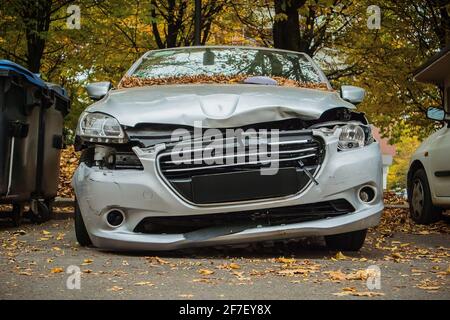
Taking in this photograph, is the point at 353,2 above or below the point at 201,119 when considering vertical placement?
above

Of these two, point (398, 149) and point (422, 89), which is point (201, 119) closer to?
point (422, 89)

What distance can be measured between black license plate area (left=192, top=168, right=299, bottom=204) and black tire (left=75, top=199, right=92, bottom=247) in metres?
1.12

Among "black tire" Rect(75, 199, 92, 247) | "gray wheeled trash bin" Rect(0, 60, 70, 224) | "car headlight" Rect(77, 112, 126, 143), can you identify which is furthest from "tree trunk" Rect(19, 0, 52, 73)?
"car headlight" Rect(77, 112, 126, 143)

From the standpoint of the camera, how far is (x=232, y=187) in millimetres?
5582

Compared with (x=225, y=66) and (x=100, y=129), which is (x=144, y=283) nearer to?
(x=100, y=129)

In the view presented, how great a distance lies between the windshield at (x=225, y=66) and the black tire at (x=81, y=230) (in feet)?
4.61

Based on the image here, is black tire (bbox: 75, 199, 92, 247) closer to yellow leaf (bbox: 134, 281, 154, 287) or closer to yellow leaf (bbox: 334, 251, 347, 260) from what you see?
yellow leaf (bbox: 134, 281, 154, 287)

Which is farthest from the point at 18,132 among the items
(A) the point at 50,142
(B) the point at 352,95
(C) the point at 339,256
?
(C) the point at 339,256

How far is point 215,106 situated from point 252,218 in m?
0.85
